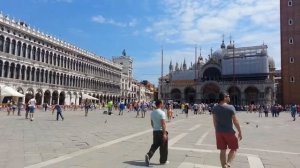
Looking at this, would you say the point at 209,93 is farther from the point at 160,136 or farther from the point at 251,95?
the point at 160,136

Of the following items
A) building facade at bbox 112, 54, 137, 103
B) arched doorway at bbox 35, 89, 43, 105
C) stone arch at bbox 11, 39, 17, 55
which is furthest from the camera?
building facade at bbox 112, 54, 137, 103

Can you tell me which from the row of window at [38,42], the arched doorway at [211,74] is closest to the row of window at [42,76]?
the row of window at [38,42]

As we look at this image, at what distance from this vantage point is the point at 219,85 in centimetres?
7562

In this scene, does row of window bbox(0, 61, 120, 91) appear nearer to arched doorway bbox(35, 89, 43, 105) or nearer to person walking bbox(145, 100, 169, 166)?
arched doorway bbox(35, 89, 43, 105)

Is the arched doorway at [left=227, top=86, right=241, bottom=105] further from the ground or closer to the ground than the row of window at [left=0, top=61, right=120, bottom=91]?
closer to the ground

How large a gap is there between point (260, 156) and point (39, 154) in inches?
227

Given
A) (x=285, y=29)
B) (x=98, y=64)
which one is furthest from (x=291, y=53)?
(x=98, y=64)

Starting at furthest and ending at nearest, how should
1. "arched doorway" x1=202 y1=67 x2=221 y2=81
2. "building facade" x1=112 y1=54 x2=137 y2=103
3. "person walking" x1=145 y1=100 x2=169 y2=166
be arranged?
Result: "building facade" x1=112 y1=54 x2=137 y2=103, "arched doorway" x1=202 y1=67 x2=221 y2=81, "person walking" x1=145 y1=100 x2=169 y2=166

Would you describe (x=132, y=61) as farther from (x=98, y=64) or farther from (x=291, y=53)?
(x=291, y=53)

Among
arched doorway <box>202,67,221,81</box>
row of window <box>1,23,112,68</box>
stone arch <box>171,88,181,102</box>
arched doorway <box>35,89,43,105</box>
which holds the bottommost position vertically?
arched doorway <box>35,89,43,105</box>

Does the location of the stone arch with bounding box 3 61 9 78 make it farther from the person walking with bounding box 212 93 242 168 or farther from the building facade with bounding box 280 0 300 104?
the building facade with bounding box 280 0 300 104

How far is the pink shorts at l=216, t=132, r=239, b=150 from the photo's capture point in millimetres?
5969

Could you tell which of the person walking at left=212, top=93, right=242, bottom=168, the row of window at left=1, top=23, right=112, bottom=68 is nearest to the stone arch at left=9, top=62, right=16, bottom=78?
the row of window at left=1, top=23, right=112, bottom=68

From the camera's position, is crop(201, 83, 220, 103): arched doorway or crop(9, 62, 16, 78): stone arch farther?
crop(201, 83, 220, 103): arched doorway
